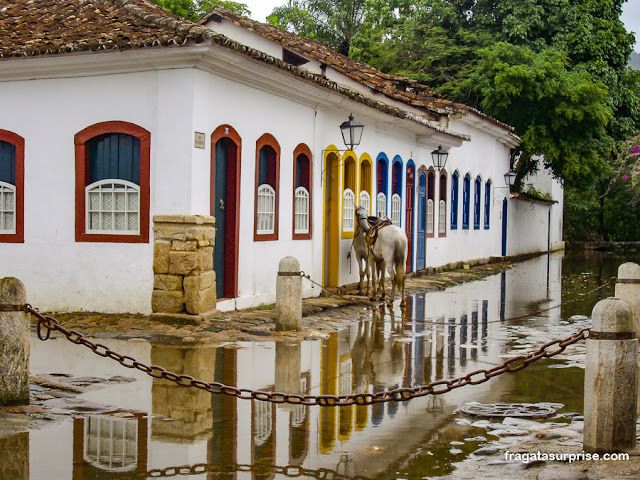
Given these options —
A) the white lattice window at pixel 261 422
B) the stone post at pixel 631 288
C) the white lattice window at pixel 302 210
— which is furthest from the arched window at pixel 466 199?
the white lattice window at pixel 261 422

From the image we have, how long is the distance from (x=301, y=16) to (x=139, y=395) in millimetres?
42034

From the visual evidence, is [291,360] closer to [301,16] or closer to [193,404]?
[193,404]

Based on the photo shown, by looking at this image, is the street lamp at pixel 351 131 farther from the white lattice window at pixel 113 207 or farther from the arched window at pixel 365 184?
the white lattice window at pixel 113 207

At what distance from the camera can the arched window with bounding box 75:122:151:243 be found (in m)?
11.9

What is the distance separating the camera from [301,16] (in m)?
47.0

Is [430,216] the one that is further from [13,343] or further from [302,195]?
[13,343]

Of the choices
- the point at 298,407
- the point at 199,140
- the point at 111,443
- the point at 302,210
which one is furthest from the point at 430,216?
the point at 111,443

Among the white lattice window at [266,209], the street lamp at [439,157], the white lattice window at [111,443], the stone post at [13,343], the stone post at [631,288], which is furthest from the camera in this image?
the street lamp at [439,157]

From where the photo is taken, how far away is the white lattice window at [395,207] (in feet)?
67.4

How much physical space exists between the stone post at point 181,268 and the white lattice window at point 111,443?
4912 millimetres

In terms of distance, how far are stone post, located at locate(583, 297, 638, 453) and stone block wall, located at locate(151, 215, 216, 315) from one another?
6718 millimetres

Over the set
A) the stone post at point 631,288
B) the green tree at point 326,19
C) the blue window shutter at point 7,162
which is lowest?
the stone post at point 631,288

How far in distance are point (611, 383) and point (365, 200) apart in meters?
13.5

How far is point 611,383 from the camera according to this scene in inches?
210
